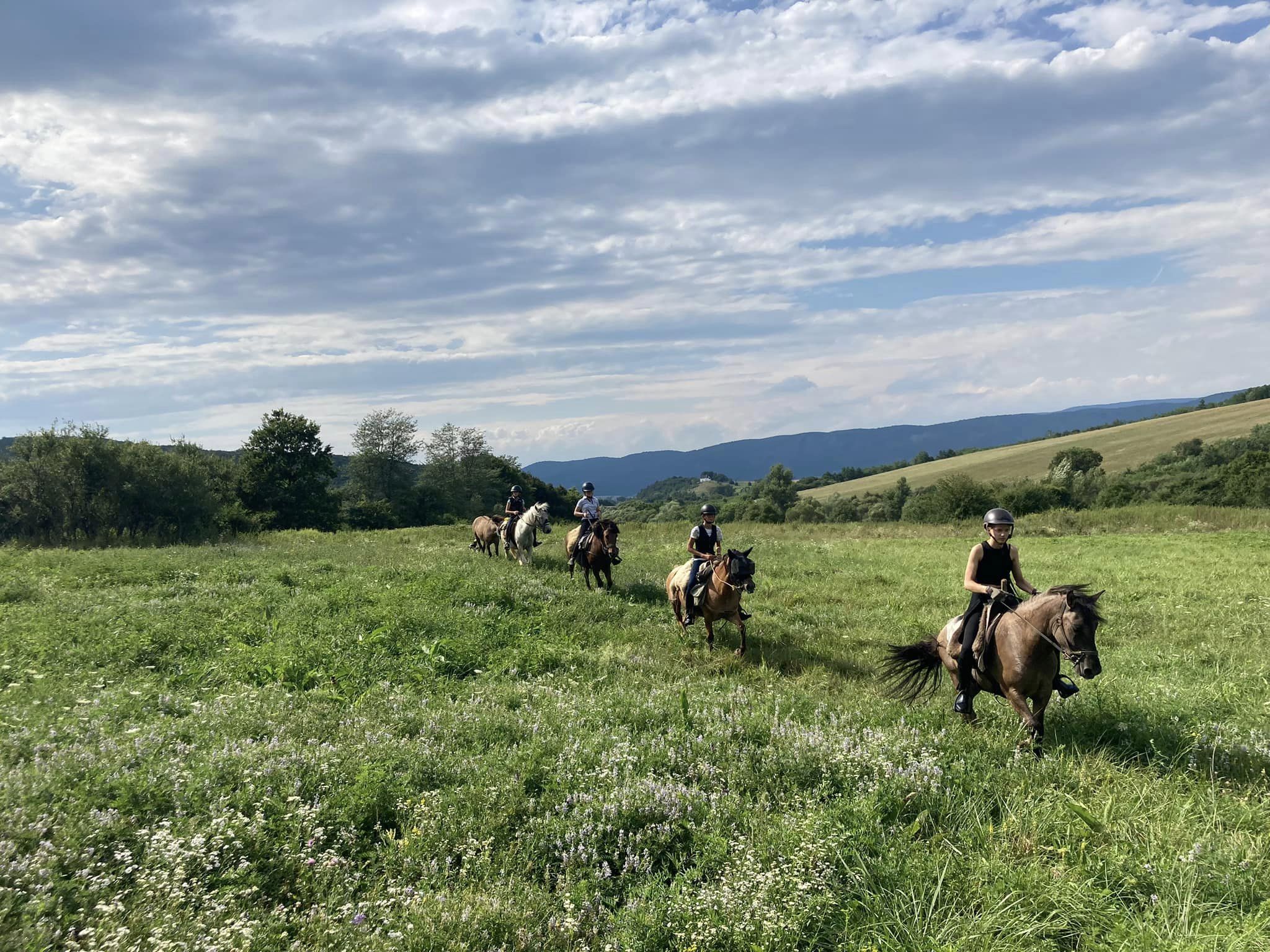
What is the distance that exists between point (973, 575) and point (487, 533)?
20999 millimetres

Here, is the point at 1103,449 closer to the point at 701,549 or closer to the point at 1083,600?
the point at 701,549

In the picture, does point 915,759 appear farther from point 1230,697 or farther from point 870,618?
point 870,618

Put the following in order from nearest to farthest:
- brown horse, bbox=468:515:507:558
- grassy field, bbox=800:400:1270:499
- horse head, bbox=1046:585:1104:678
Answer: horse head, bbox=1046:585:1104:678 → brown horse, bbox=468:515:507:558 → grassy field, bbox=800:400:1270:499

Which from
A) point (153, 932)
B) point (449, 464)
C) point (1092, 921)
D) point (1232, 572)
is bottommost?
point (1232, 572)

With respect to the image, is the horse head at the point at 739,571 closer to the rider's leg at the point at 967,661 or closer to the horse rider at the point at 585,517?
the rider's leg at the point at 967,661

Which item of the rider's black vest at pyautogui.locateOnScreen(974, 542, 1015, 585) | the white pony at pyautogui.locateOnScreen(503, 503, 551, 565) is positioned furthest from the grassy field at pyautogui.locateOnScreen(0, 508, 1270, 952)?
the white pony at pyautogui.locateOnScreen(503, 503, 551, 565)

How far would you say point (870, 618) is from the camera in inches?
602

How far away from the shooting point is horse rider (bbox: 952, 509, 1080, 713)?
787 centimetres

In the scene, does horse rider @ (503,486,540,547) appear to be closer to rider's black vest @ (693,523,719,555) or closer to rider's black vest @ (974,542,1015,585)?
rider's black vest @ (693,523,719,555)

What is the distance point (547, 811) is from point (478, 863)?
84cm

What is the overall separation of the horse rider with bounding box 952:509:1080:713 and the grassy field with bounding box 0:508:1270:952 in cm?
53

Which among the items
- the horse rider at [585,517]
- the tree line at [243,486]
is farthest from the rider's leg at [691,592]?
the tree line at [243,486]

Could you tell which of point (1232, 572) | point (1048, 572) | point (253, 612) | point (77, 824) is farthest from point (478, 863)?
point (1232, 572)

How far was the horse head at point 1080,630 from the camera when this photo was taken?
654cm
